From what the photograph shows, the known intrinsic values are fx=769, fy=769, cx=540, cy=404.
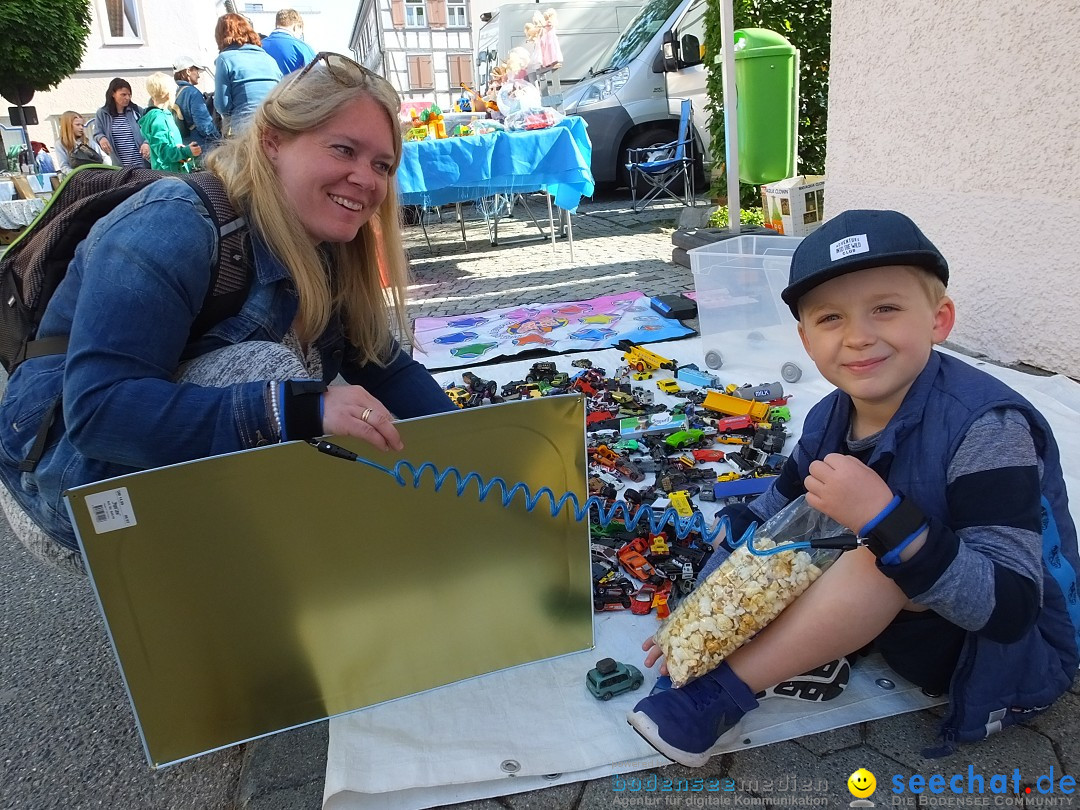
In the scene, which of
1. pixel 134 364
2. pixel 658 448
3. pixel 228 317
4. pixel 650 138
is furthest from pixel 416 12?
pixel 134 364

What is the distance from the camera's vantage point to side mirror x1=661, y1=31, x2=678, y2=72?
6859mm

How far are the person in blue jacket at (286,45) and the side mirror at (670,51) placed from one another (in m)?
3.14

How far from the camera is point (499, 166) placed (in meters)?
5.84

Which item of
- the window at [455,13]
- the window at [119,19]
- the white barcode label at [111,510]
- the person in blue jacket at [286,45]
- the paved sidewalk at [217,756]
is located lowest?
the paved sidewalk at [217,756]

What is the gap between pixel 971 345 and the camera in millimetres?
3539

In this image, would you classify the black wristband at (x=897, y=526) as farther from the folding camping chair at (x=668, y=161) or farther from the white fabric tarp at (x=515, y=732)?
the folding camping chair at (x=668, y=161)

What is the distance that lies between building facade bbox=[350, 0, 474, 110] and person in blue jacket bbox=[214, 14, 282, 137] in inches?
1275

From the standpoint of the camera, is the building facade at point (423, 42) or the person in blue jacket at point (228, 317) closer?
the person in blue jacket at point (228, 317)

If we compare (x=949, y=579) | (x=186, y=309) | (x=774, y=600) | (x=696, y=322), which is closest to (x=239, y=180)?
Result: (x=186, y=309)

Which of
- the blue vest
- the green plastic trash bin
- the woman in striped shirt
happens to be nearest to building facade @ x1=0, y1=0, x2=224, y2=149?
the woman in striped shirt

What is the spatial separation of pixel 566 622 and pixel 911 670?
2.29 feet

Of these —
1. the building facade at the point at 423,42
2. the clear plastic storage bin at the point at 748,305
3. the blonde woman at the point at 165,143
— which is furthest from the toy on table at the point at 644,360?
the building facade at the point at 423,42

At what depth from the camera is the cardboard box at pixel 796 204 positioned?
4941 mm

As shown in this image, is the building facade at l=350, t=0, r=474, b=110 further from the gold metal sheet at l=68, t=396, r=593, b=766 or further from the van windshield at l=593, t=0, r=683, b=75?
the gold metal sheet at l=68, t=396, r=593, b=766
